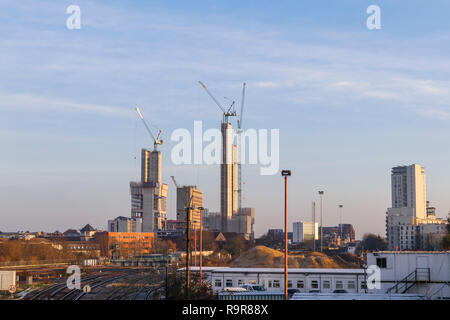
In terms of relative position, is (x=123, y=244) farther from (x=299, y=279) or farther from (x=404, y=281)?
(x=404, y=281)

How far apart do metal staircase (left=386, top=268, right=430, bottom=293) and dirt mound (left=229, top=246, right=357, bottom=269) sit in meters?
41.3

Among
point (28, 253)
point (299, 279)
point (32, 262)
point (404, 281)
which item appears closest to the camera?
point (404, 281)

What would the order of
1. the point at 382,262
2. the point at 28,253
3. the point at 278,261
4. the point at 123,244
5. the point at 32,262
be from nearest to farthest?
the point at 382,262
the point at 278,261
the point at 32,262
the point at 28,253
the point at 123,244

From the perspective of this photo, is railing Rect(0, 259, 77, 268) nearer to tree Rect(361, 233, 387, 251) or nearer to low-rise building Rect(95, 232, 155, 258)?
low-rise building Rect(95, 232, 155, 258)

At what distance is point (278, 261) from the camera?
8775 cm

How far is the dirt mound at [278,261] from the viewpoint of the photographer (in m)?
81.7

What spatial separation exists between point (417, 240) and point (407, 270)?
136103mm

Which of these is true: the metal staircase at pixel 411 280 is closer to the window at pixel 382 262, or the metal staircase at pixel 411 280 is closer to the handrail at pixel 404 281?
the handrail at pixel 404 281

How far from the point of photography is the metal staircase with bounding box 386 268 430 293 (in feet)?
125

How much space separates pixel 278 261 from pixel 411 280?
50149 millimetres

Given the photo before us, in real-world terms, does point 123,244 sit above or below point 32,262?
below

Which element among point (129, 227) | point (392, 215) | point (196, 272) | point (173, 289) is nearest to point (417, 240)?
point (392, 215)

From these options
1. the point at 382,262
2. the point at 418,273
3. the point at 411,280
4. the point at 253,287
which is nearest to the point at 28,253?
the point at 253,287
